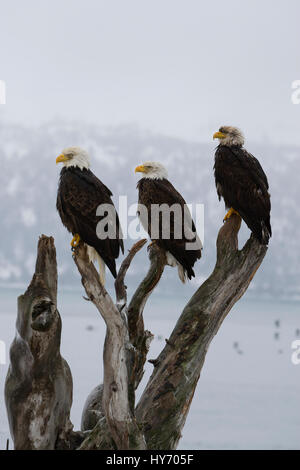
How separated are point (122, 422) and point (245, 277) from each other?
1655 millimetres

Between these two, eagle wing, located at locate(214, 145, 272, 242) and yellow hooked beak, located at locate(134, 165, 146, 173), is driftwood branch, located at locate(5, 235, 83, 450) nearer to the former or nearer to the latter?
yellow hooked beak, located at locate(134, 165, 146, 173)

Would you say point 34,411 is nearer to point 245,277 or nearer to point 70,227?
point 70,227

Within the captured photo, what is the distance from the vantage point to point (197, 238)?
19.8ft

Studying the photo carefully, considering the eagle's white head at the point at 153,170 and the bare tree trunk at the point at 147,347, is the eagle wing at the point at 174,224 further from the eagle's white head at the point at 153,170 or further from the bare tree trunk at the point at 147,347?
the bare tree trunk at the point at 147,347

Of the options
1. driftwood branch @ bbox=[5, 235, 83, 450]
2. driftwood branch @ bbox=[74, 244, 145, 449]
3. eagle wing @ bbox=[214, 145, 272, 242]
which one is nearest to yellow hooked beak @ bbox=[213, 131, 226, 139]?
eagle wing @ bbox=[214, 145, 272, 242]

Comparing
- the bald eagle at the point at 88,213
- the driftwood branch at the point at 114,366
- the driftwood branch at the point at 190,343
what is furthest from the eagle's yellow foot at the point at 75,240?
the driftwood branch at the point at 190,343

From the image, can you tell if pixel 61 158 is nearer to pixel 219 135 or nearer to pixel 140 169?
pixel 140 169

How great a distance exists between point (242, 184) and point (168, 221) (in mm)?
733

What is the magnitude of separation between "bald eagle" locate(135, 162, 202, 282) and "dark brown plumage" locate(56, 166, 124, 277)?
527 millimetres

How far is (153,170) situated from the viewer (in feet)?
19.8

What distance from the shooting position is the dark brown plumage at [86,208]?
534 centimetres

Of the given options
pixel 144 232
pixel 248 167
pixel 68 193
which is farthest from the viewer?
pixel 144 232
